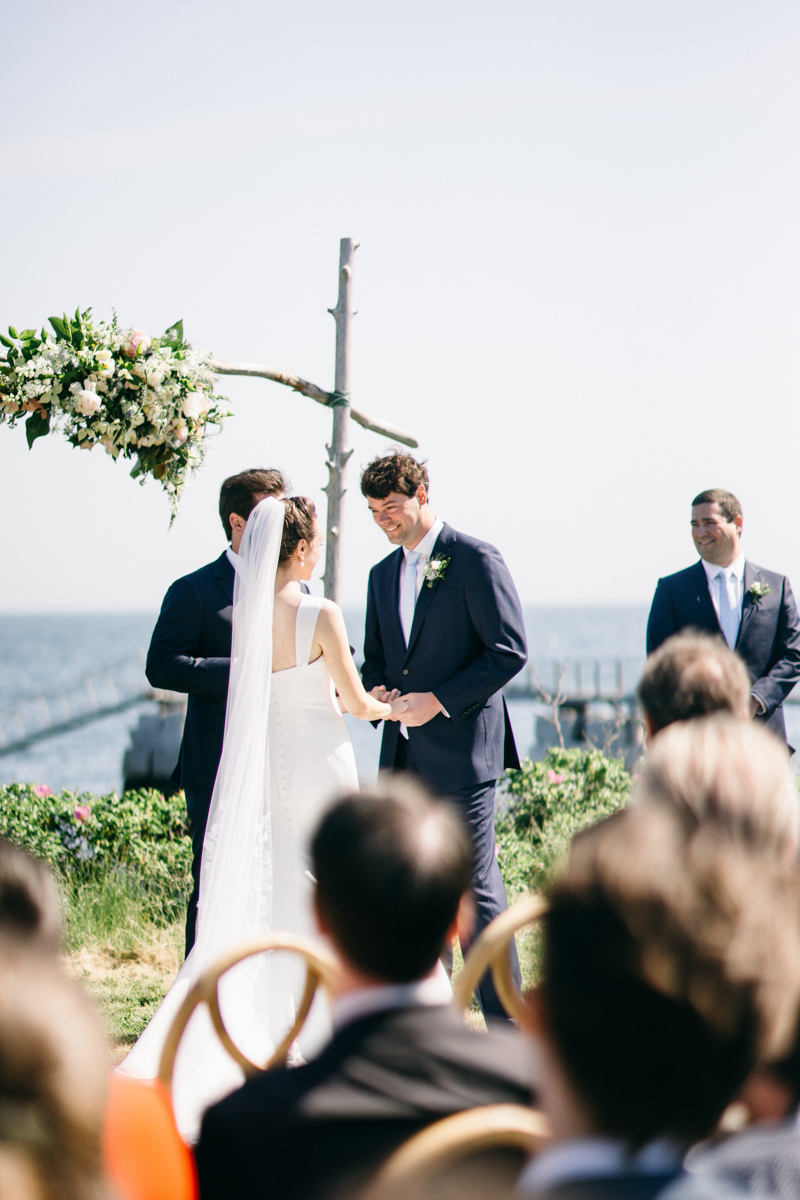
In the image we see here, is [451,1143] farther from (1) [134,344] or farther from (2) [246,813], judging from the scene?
(1) [134,344]

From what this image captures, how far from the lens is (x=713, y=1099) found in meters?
1.09

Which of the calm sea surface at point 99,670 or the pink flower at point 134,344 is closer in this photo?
the pink flower at point 134,344

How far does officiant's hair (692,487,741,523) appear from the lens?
6121 mm

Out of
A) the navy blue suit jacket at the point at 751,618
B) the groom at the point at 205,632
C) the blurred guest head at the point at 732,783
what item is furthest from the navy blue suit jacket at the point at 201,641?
the blurred guest head at the point at 732,783

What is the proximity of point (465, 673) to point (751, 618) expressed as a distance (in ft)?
6.66

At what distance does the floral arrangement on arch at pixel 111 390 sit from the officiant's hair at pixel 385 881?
12.4ft

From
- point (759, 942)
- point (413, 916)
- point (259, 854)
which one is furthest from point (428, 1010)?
point (259, 854)

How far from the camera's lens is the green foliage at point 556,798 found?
8.06 metres

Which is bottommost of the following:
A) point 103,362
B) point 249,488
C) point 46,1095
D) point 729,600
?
point 46,1095

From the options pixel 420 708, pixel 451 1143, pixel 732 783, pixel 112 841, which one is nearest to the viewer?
pixel 451 1143

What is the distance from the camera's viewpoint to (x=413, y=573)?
5.40 m

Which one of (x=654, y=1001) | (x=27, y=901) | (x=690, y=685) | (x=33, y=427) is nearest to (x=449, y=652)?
(x=33, y=427)

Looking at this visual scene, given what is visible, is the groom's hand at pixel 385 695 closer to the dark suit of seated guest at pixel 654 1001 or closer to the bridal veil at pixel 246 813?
the bridal veil at pixel 246 813

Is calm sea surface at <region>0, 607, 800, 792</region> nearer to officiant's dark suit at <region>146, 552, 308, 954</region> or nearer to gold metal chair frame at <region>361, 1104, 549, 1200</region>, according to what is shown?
officiant's dark suit at <region>146, 552, 308, 954</region>
